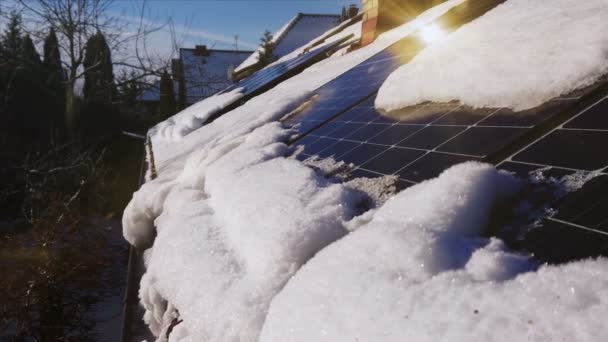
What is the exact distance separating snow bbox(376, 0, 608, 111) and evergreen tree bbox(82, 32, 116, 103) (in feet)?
64.5

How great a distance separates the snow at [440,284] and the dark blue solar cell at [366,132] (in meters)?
0.92

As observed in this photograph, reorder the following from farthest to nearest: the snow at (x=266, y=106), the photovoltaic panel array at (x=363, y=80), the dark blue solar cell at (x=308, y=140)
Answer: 1. the snow at (x=266, y=106)
2. the photovoltaic panel array at (x=363, y=80)
3. the dark blue solar cell at (x=308, y=140)

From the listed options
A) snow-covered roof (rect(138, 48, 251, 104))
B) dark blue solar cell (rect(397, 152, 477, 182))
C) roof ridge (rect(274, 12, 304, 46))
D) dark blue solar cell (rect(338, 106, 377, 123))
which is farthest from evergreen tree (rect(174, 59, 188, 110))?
dark blue solar cell (rect(397, 152, 477, 182))

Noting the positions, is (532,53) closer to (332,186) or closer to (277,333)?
(332,186)

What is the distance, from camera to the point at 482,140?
1.34 m

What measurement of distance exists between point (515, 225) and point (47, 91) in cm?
2531

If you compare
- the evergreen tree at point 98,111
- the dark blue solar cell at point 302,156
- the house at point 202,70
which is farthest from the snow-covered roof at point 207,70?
the dark blue solar cell at point 302,156

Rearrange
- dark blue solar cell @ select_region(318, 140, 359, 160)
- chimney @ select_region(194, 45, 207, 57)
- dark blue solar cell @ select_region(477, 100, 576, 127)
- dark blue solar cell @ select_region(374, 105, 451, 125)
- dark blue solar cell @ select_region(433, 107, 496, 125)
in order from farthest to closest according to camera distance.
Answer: chimney @ select_region(194, 45, 207, 57) < dark blue solar cell @ select_region(318, 140, 359, 160) < dark blue solar cell @ select_region(374, 105, 451, 125) < dark blue solar cell @ select_region(433, 107, 496, 125) < dark blue solar cell @ select_region(477, 100, 576, 127)

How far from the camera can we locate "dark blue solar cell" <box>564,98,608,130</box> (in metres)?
1.08

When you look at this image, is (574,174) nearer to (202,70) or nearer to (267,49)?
(267,49)

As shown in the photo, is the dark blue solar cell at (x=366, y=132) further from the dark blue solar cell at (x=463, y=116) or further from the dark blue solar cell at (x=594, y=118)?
the dark blue solar cell at (x=594, y=118)

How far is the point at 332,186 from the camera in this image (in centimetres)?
141

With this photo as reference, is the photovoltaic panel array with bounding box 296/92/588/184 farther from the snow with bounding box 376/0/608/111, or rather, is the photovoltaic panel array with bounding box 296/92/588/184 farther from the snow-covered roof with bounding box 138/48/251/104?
the snow-covered roof with bounding box 138/48/251/104

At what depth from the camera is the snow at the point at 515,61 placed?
134 centimetres
